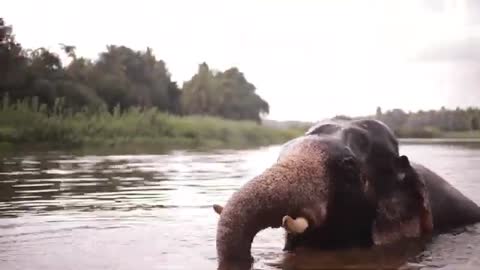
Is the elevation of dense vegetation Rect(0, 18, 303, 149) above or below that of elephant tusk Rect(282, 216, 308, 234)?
above

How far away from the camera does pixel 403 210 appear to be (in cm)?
664

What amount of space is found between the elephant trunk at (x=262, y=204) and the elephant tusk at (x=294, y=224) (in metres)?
0.15

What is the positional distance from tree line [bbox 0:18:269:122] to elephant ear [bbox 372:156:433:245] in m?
34.8

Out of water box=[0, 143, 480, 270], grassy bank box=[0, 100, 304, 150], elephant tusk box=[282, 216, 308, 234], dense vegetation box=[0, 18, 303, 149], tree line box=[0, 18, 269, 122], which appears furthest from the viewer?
tree line box=[0, 18, 269, 122]

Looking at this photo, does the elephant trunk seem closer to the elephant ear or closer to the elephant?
the elephant

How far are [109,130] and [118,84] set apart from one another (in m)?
20.3

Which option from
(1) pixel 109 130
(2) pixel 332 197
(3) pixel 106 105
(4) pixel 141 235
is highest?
(3) pixel 106 105

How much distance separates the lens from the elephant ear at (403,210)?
252 inches

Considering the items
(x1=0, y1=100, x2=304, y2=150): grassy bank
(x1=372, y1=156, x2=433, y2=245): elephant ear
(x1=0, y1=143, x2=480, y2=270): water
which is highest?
(x1=0, y1=100, x2=304, y2=150): grassy bank

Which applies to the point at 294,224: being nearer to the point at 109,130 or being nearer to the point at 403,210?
the point at 403,210

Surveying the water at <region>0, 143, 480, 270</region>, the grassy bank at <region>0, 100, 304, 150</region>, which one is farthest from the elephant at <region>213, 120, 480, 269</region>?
the grassy bank at <region>0, 100, 304, 150</region>

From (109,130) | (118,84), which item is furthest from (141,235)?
(118,84)

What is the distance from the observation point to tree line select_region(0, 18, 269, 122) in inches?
1738

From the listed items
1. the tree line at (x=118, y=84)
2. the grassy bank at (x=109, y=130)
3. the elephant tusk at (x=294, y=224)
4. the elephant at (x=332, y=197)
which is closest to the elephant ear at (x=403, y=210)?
the elephant at (x=332, y=197)
